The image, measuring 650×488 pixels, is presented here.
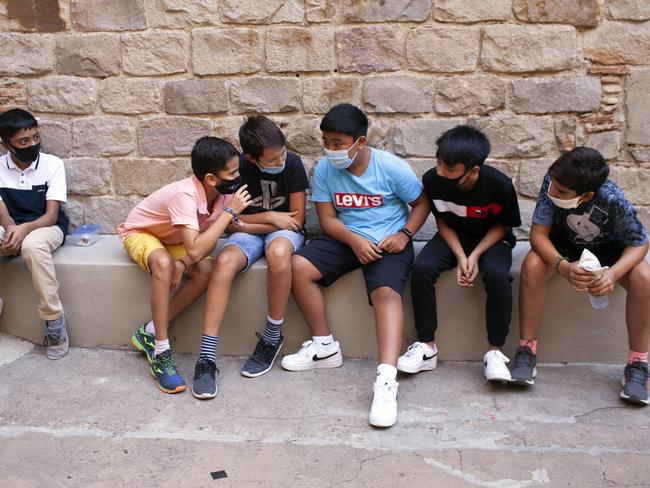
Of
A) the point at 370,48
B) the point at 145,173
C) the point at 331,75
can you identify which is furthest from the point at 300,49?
the point at 145,173

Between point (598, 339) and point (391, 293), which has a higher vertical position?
point (391, 293)

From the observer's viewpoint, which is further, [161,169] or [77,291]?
[161,169]

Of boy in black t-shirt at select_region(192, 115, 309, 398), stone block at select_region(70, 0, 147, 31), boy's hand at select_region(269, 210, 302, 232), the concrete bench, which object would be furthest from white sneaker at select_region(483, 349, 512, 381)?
stone block at select_region(70, 0, 147, 31)

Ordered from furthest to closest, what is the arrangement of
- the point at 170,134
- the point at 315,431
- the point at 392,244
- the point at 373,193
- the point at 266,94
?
the point at 170,134 → the point at 266,94 → the point at 373,193 → the point at 392,244 → the point at 315,431

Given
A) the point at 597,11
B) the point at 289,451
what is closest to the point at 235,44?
the point at 597,11

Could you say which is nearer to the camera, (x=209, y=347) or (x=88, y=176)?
(x=209, y=347)

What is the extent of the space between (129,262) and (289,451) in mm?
1431

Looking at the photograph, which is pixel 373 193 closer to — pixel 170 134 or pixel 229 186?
pixel 229 186

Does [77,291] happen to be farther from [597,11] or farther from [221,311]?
[597,11]

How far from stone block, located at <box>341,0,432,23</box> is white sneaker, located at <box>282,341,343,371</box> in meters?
1.70

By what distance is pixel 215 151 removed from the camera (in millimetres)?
3453

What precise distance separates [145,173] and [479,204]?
1918 millimetres

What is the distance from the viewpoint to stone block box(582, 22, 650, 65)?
12.6 ft

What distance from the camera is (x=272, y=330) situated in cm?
359
